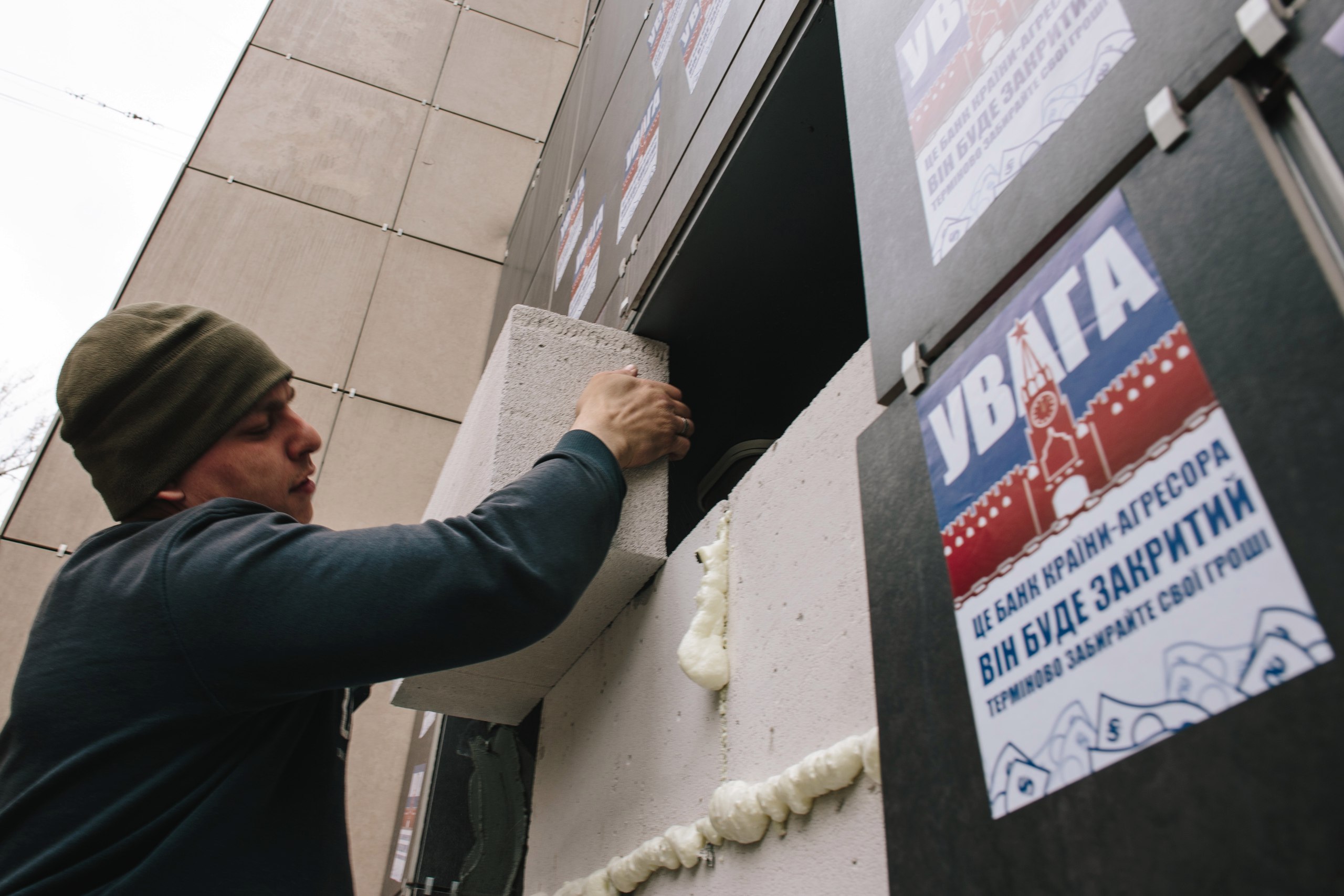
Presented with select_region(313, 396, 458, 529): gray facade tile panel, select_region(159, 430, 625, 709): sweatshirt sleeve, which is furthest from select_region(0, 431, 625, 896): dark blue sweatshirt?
select_region(313, 396, 458, 529): gray facade tile panel

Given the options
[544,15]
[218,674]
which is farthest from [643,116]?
[544,15]

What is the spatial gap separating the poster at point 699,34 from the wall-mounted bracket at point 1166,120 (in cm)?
143

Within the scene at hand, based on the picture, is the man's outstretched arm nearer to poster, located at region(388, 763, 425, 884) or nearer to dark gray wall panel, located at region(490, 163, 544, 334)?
poster, located at region(388, 763, 425, 884)

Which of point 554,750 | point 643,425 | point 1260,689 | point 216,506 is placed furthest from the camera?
point 554,750

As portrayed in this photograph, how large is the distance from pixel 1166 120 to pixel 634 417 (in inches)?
44.0

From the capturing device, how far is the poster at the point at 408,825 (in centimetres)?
284

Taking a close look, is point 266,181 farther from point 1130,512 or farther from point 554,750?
point 1130,512

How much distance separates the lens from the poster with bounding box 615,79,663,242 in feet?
7.35

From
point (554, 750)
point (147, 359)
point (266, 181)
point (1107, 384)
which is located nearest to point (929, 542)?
point (1107, 384)

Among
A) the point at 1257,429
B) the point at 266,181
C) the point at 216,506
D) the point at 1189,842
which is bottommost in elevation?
the point at 1189,842

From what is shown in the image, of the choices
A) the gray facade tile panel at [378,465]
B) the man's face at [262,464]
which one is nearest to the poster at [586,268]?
the man's face at [262,464]

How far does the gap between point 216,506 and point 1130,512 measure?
1.03 m

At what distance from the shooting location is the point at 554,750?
2064 mm

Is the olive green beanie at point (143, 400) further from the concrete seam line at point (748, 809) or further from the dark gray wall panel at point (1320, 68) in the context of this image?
the dark gray wall panel at point (1320, 68)
